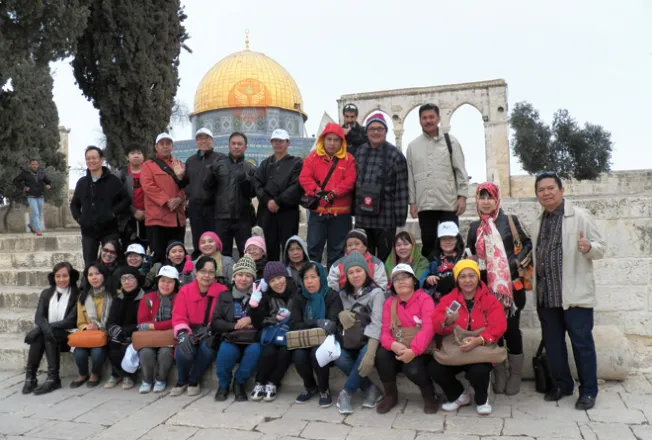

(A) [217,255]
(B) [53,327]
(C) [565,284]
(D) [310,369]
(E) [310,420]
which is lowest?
(E) [310,420]

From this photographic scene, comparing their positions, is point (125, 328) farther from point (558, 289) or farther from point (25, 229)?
point (25, 229)

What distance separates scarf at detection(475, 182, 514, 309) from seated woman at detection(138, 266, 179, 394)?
2.77 metres

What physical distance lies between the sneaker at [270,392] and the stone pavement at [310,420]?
0.06 meters

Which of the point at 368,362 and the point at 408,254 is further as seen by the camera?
the point at 408,254

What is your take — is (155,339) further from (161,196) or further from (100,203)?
(100,203)

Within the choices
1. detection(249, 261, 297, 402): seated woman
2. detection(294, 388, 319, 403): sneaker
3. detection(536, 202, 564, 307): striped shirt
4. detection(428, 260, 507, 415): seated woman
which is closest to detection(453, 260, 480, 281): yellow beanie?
detection(428, 260, 507, 415): seated woman

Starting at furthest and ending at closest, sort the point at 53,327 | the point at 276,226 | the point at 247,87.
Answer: the point at 247,87 → the point at 276,226 → the point at 53,327

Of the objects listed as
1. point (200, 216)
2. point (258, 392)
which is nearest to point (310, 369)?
point (258, 392)

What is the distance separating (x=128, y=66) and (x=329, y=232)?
8763 millimetres

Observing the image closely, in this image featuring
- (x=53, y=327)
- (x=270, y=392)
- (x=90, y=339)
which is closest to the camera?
(x=270, y=392)

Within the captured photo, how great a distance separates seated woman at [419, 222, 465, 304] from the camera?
4.49 metres

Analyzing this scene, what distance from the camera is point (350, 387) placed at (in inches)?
167

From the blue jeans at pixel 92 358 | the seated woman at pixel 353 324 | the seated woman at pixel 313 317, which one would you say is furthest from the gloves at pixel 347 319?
the blue jeans at pixel 92 358

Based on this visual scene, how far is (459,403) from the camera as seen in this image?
4133 mm
